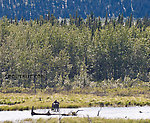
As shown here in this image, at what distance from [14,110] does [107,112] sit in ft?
31.0

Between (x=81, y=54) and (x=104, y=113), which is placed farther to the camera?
(x=81, y=54)

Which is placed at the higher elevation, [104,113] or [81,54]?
[81,54]

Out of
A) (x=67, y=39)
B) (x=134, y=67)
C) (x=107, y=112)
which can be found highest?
(x=67, y=39)

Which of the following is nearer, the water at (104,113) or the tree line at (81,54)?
the water at (104,113)

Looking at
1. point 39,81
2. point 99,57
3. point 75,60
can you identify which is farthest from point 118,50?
point 39,81

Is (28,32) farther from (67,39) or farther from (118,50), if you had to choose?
(118,50)

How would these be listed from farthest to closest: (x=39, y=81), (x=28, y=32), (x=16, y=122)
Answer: (x=28, y=32), (x=39, y=81), (x=16, y=122)

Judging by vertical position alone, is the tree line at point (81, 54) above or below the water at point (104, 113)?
above

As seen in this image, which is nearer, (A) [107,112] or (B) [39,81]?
(A) [107,112]

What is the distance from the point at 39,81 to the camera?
66250 mm

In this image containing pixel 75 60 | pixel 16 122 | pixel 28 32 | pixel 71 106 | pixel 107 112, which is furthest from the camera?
pixel 28 32

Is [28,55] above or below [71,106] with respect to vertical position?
above

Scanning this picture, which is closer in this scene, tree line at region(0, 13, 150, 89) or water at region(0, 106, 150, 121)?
water at region(0, 106, 150, 121)

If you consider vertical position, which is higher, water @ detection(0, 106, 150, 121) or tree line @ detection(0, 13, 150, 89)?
tree line @ detection(0, 13, 150, 89)
